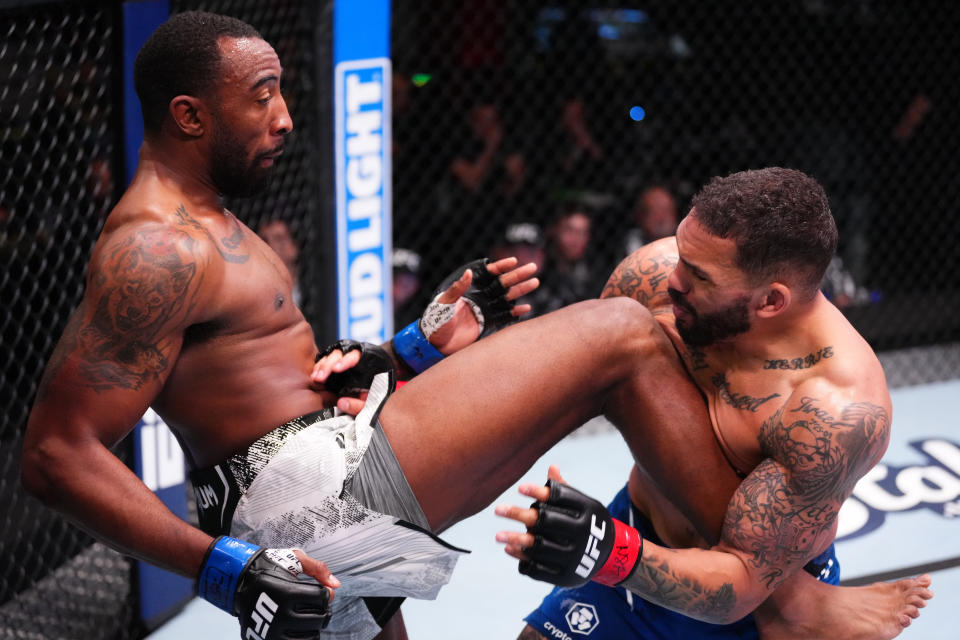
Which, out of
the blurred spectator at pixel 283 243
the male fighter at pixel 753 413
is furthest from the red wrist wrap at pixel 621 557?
the blurred spectator at pixel 283 243

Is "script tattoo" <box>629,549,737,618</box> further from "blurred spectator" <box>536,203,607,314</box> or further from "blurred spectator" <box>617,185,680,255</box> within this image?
"blurred spectator" <box>617,185,680,255</box>

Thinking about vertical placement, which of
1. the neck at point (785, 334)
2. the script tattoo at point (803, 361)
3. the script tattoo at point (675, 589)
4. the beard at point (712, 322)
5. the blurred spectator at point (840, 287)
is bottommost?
the blurred spectator at point (840, 287)

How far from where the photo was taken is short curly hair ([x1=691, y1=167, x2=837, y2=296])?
61.1 inches

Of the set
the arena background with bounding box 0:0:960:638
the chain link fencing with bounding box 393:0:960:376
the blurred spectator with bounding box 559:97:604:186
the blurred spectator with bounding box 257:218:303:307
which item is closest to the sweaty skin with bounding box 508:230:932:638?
the blurred spectator with bounding box 257:218:303:307

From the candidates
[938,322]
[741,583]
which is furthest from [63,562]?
[938,322]

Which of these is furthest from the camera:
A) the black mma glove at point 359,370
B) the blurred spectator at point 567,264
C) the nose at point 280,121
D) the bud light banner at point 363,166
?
the blurred spectator at point 567,264

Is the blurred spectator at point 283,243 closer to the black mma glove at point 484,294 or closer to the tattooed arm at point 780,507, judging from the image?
the black mma glove at point 484,294

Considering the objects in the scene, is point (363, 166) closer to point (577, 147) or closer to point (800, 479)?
point (577, 147)

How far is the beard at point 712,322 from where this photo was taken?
163cm

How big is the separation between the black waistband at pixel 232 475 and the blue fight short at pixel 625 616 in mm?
608

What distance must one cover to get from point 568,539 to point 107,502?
631 mm

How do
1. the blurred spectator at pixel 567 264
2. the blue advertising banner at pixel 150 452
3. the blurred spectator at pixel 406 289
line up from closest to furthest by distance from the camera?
the blue advertising banner at pixel 150 452
the blurred spectator at pixel 406 289
the blurred spectator at pixel 567 264

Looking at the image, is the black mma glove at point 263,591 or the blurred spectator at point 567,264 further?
the blurred spectator at point 567,264

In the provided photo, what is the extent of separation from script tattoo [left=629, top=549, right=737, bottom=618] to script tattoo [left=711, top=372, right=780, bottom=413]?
26 centimetres
